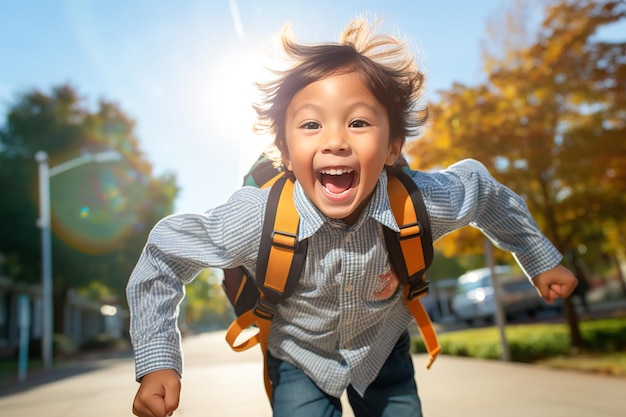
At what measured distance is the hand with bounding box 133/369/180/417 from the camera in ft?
4.95

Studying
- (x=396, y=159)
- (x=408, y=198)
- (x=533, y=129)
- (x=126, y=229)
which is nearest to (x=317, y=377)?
(x=408, y=198)

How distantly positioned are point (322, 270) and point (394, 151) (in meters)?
0.55

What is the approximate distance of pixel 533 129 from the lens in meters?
8.09

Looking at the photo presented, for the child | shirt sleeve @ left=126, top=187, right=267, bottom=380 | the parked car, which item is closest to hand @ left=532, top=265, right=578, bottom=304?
the child

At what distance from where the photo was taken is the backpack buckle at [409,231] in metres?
1.79

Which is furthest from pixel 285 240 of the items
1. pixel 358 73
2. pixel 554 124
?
pixel 554 124

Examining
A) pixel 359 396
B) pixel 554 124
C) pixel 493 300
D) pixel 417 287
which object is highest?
pixel 554 124

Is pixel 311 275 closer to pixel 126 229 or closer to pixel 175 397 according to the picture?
pixel 175 397

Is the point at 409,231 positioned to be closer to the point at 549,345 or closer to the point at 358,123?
the point at 358,123

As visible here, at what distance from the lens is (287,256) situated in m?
1.72

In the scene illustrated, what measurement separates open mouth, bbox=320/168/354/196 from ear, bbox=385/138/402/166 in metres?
0.27

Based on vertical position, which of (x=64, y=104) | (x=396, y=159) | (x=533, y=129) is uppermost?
(x=64, y=104)

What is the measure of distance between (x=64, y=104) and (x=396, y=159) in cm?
2633

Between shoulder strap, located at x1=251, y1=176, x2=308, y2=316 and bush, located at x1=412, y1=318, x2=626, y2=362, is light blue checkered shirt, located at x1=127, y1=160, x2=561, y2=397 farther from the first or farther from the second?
bush, located at x1=412, y1=318, x2=626, y2=362
